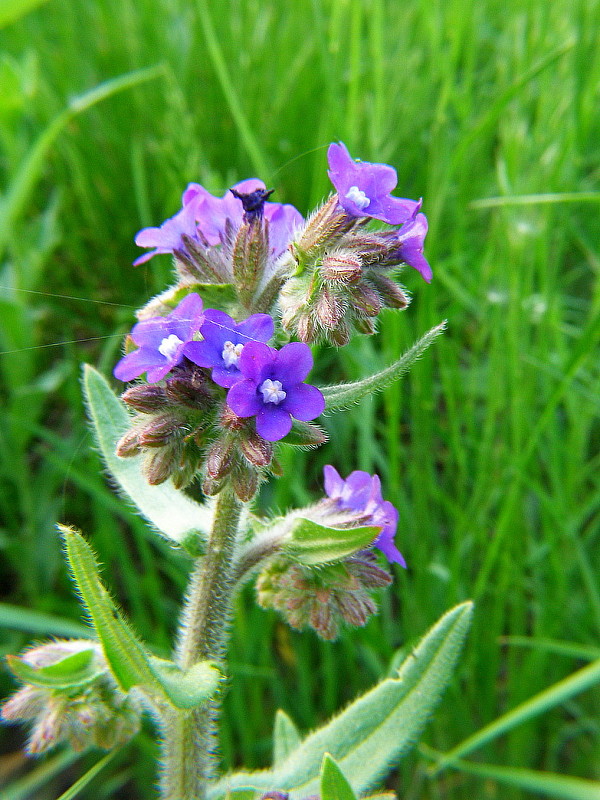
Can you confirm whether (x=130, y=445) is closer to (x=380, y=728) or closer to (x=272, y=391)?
(x=272, y=391)

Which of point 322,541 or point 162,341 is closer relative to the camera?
point 162,341

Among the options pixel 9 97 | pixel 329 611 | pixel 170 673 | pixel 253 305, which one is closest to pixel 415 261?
pixel 253 305

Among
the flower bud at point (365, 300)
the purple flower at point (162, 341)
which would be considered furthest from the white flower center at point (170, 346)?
the flower bud at point (365, 300)

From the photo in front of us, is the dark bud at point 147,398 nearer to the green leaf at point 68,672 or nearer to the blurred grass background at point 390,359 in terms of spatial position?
the blurred grass background at point 390,359

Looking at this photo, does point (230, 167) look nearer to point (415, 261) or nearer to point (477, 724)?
point (415, 261)

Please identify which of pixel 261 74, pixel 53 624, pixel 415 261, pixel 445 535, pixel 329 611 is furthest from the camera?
pixel 261 74

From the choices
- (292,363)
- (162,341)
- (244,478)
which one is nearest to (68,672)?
(244,478)
